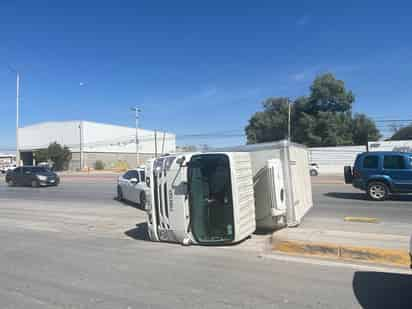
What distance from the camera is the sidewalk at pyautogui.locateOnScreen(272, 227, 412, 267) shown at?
538 cm

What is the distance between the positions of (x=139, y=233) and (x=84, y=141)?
62.9 metres

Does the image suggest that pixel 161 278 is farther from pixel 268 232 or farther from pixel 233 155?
pixel 268 232

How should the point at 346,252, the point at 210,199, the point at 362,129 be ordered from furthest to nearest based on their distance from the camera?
the point at 362,129
the point at 210,199
the point at 346,252

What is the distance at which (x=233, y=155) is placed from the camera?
6.52 metres

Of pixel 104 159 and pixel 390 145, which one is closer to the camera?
pixel 390 145

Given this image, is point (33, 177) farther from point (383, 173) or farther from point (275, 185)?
point (383, 173)

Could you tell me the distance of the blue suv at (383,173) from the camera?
1259 cm

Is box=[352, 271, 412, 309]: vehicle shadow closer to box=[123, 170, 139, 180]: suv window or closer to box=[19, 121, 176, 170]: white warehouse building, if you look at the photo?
box=[123, 170, 139, 180]: suv window

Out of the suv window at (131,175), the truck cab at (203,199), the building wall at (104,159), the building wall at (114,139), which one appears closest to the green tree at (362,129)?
the building wall at (114,139)

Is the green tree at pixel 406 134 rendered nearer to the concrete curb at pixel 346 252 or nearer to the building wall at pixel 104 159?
the building wall at pixel 104 159

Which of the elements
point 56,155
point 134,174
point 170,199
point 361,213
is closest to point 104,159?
point 56,155

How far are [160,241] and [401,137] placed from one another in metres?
64.5

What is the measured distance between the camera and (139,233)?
8.27 meters

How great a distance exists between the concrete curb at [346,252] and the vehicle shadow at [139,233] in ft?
10.2
